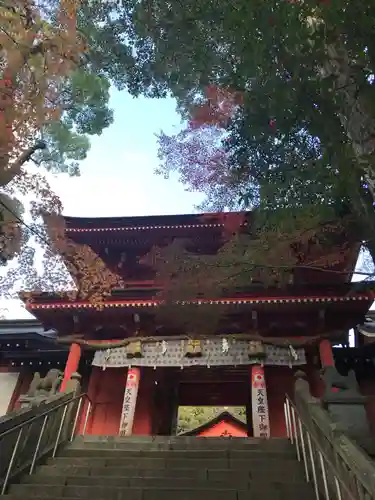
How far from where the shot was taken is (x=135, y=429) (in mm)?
9742

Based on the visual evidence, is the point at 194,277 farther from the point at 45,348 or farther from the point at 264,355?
the point at 45,348

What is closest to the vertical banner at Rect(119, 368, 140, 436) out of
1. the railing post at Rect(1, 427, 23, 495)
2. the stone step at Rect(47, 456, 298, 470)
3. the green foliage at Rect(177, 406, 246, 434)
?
the stone step at Rect(47, 456, 298, 470)

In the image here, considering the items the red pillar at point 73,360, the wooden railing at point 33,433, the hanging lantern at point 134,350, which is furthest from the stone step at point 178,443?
the hanging lantern at point 134,350

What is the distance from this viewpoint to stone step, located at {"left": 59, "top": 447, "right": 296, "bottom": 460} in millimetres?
6012

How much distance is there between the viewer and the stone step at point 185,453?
6012mm

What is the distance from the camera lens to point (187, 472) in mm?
5445

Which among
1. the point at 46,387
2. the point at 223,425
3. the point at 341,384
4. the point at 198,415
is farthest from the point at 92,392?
the point at 198,415

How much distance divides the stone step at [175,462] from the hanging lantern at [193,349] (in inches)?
146

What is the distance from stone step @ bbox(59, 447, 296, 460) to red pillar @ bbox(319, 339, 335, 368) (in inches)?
123

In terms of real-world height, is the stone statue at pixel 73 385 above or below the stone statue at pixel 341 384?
above

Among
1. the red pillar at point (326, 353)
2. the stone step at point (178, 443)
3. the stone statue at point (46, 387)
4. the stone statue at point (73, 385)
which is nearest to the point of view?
the stone step at point (178, 443)

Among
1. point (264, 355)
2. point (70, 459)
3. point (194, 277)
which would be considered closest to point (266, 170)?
point (194, 277)

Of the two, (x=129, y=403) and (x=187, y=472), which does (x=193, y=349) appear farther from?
(x=187, y=472)

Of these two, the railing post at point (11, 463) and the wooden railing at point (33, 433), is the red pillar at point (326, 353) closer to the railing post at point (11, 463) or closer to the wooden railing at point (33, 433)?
the wooden railing at point (33, 433)
